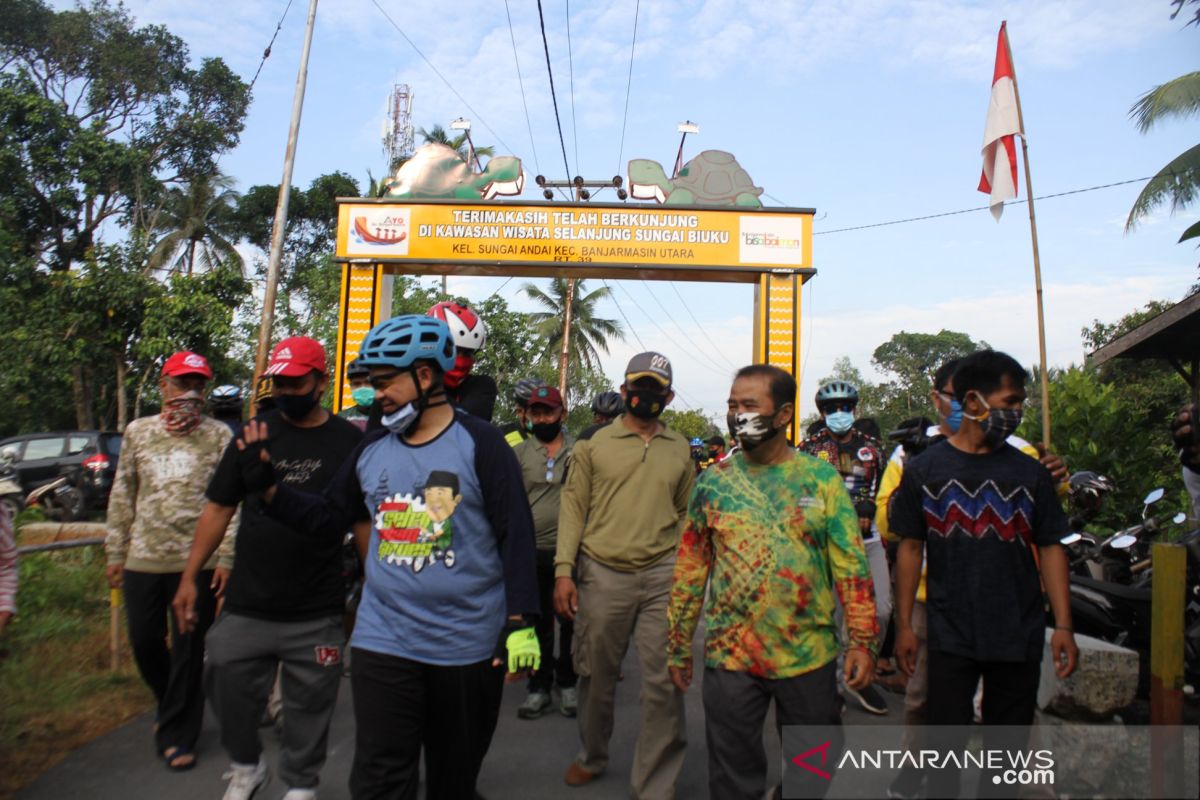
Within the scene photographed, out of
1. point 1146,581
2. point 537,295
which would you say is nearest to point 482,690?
point 1146,581

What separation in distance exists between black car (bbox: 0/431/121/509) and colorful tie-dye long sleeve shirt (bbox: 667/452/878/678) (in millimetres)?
16023

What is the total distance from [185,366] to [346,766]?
84.0 inches

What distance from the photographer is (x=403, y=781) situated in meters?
3.13

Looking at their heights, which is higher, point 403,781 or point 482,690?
point 482,690

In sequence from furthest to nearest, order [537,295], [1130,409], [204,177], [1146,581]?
[537,295] < [204,177] < [1130,409] < [1146,581]

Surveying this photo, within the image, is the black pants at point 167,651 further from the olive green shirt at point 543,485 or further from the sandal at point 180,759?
the olive green shirt at point 543,485

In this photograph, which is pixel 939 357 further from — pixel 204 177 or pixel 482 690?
pixel 482 690

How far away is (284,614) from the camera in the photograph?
3855mm

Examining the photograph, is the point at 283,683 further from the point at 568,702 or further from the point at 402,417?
the point at 568,702

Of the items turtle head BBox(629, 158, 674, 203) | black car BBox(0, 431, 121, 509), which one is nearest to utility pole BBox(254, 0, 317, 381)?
black car BBox(0, 431, 121, 509)

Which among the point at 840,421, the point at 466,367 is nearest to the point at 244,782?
A: the point at 466,367

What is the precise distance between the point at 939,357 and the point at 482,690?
262 feet

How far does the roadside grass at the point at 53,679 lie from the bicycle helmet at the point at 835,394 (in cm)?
454

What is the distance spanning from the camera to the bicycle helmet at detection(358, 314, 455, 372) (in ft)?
10.6
